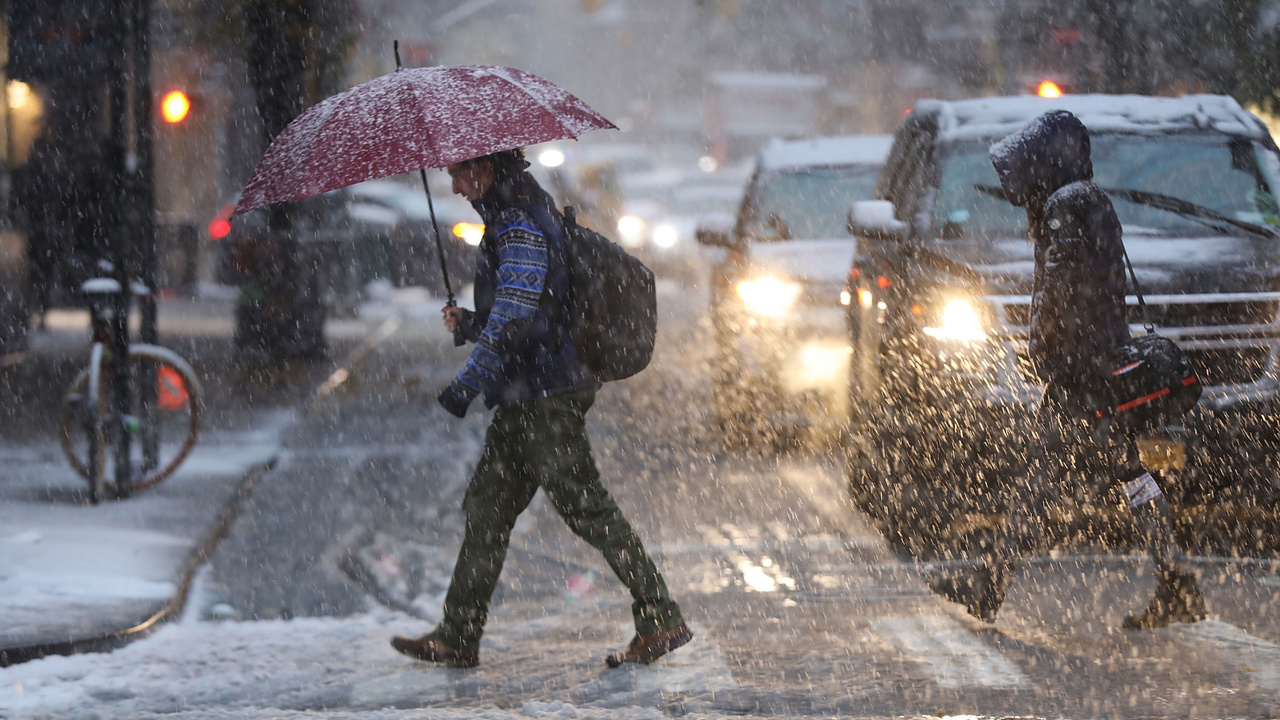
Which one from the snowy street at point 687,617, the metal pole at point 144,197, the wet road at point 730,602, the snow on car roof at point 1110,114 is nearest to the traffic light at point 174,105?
the metal pole at point 144,197

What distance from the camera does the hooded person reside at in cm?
561

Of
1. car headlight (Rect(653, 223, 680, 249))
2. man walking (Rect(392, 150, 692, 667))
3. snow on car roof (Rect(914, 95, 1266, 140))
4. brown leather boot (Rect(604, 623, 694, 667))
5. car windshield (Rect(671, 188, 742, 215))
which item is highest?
car windshield (Rect(671, 188, 742, 215))

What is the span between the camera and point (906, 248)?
7.79 metres

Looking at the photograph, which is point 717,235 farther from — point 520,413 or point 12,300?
point 12,300

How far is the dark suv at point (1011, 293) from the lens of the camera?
6.80 meters

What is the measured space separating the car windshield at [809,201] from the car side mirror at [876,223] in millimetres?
2919

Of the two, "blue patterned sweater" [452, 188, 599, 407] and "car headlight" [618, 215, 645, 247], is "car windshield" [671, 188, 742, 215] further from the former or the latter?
"blue patterned sweater" [452, 188, 599, 407]

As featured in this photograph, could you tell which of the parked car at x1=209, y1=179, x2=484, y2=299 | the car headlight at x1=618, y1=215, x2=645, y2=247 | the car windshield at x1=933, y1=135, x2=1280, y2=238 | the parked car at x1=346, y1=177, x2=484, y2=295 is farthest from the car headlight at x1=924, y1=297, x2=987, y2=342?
the car headlight at x1=618, y1=215, x2=645, y2=247

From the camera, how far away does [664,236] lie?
104 feet

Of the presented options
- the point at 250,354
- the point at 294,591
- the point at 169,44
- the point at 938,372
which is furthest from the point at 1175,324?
the point at 169,44

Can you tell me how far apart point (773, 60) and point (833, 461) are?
49676 mm

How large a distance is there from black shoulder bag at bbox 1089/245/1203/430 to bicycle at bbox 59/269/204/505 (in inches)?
195

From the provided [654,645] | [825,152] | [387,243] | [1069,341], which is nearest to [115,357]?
[654,645]

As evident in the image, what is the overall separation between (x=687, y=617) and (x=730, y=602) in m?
0.27
